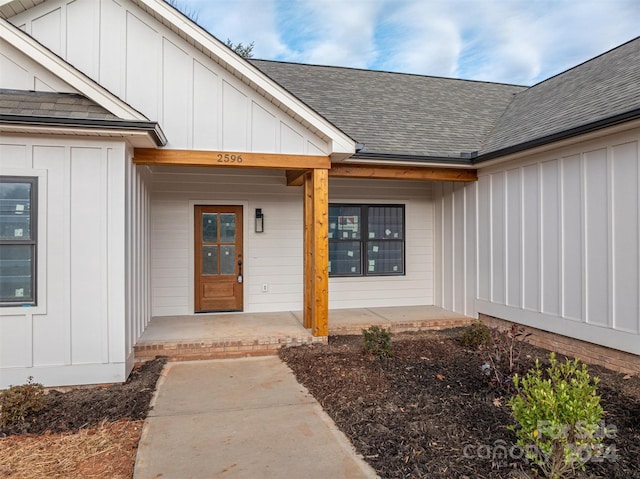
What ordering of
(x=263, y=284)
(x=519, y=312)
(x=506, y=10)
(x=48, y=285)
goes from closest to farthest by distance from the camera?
1. (x=48, y=285)
2. (x=519, y=312)
3. (x=263, y=284)
4. (x=506, y=10)

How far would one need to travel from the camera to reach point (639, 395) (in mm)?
4234

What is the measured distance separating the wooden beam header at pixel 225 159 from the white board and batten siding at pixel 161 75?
0.27ft

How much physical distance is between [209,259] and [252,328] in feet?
6.24

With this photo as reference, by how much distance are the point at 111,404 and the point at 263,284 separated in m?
4.05

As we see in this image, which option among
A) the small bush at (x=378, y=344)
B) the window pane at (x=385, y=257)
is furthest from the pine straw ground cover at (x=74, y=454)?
the window pane at (x=385, y=257)

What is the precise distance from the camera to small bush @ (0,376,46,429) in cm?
356

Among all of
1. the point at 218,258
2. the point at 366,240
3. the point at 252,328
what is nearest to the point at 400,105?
the point at 366,240

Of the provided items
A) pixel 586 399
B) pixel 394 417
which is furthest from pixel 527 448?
pixel 394 417

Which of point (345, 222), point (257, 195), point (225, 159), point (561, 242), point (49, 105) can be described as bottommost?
point (561, 242)

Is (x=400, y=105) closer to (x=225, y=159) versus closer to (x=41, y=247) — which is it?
(x=225, y=159)

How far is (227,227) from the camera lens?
7789 millimetres

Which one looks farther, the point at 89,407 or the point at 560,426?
the point at 89,407

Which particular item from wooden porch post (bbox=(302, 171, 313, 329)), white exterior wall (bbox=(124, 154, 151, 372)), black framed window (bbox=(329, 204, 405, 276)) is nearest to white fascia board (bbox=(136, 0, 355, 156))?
wooden porch post (bbox=(302, 171, 313, 329))

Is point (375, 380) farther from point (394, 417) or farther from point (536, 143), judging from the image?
point (536, 143)
